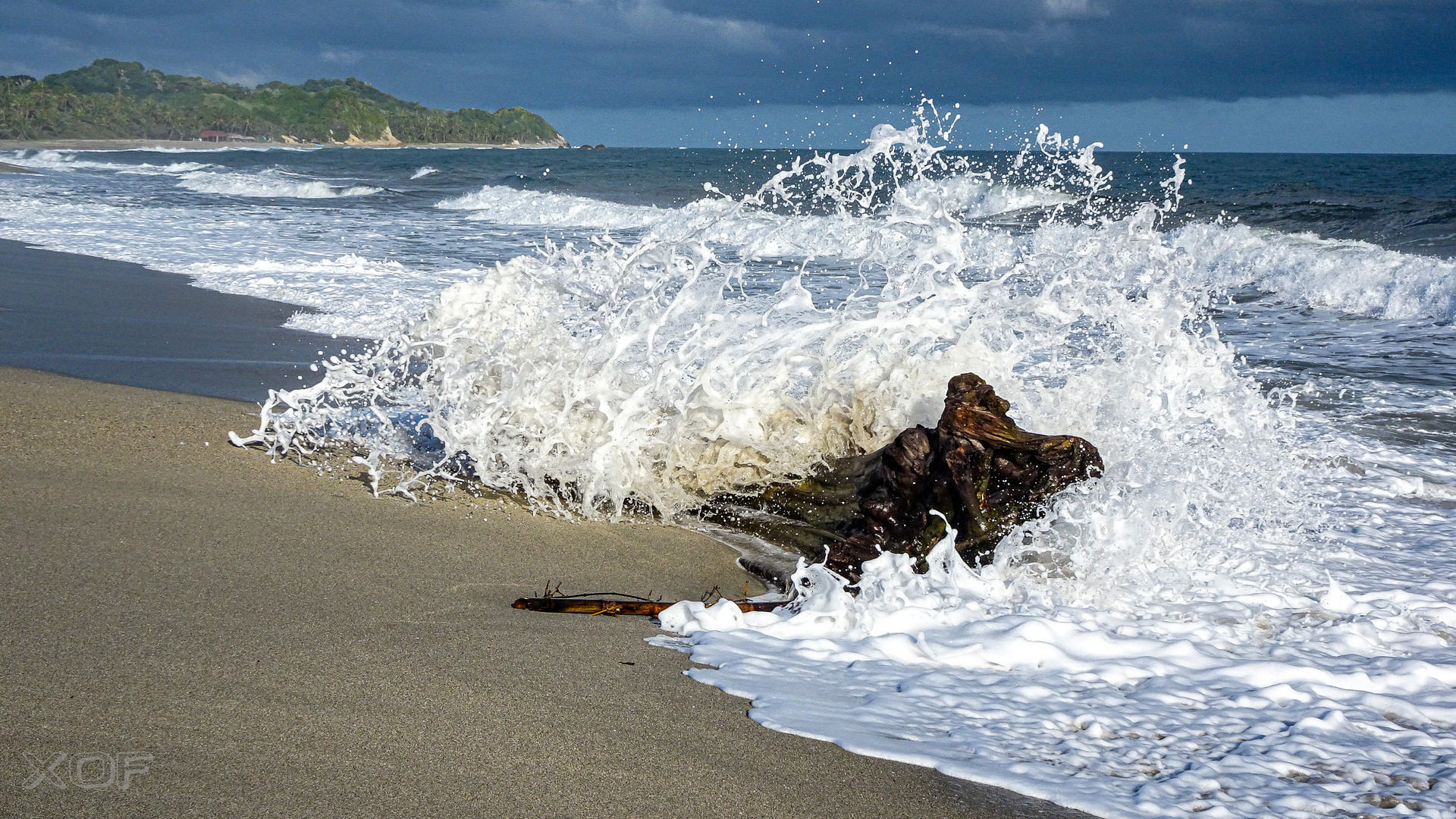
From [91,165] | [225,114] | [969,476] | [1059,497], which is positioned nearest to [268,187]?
[91,165]

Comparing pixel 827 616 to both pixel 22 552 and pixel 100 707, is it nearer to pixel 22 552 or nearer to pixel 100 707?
pixel 100 707

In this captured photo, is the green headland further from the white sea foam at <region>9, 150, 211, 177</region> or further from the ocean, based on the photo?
the ocean

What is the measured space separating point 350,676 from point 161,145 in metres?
105

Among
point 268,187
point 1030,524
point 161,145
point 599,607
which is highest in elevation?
point 161,145

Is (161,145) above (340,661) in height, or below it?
above

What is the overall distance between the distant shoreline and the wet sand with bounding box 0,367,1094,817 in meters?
79.0

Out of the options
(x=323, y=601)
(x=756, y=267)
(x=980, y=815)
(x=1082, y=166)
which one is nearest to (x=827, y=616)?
(x=980, y=815)

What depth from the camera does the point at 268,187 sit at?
3547 cm

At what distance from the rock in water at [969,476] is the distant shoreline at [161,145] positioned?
262 feet

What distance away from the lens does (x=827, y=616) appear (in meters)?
3.16

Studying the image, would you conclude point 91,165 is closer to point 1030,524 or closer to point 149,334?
point 149,334

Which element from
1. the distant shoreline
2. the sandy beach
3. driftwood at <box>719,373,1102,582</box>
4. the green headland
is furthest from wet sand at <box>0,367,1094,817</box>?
the green headland

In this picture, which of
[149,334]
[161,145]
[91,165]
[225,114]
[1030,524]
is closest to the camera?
[1030,524]

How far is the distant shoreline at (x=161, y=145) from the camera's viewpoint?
7456cm
